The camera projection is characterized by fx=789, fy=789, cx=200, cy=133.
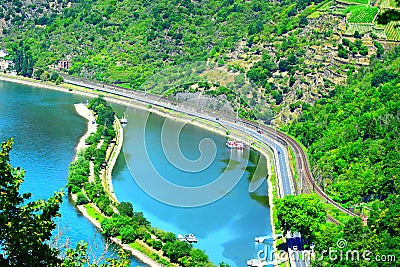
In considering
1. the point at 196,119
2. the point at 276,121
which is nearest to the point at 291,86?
the point at 276,121

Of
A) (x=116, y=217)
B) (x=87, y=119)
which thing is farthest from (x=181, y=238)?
(x=87, y=119)

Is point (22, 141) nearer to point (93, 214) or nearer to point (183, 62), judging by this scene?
point (93, 214)

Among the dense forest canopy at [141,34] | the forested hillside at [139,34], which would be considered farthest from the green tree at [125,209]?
the forested hillside at [139,34]

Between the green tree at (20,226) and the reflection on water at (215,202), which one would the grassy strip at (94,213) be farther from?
the green tree at (20,226)

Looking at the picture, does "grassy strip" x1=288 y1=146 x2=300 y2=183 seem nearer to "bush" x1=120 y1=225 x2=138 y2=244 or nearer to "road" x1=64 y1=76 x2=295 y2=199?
"road" x1=64 y1=76 x2=295 y2=199

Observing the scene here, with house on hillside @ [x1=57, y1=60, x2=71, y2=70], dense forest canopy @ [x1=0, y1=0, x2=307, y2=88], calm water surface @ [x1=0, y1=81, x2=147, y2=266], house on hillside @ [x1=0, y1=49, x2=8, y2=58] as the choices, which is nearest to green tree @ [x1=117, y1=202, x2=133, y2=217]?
calm water surface @ [x1=0, y1=81, x2=147, y2=266]

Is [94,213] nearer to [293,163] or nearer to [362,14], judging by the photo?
[293,163]
